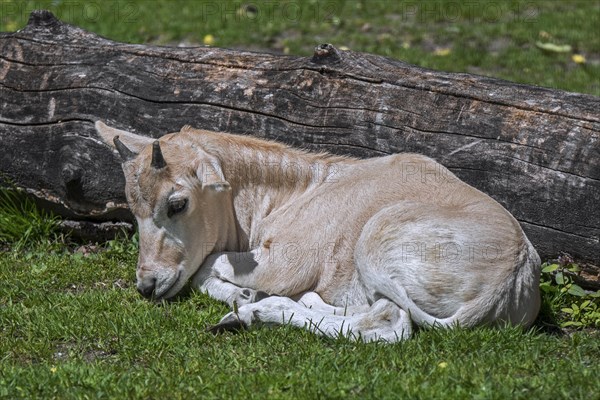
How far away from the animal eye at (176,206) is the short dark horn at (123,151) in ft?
1.62

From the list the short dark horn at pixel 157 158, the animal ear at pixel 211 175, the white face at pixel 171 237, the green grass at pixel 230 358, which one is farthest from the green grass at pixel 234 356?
the short dark horn at pixel 157 158

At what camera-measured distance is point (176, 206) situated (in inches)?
278

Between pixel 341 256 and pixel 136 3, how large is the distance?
9.33 m

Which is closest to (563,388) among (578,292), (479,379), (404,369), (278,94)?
(479,379)

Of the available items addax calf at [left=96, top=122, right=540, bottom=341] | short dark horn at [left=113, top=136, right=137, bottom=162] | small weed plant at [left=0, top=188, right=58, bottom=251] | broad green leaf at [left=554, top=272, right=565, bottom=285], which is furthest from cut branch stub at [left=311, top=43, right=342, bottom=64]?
small weed plant at [left=0, top=188, right=58, bottom=251]

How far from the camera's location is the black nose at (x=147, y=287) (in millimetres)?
7156

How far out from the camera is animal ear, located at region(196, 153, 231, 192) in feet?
23.1

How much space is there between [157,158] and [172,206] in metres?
0.37

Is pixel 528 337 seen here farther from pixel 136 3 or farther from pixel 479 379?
pixel 136 3

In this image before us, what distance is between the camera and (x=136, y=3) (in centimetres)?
1534

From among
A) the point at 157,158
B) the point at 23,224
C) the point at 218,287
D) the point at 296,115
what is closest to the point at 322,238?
the point at 218,287

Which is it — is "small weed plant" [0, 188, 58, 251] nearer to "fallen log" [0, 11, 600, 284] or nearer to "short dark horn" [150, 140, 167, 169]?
"fallen log" [0, 11, 600, 284]

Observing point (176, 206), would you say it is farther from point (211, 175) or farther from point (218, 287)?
point (218, 287)

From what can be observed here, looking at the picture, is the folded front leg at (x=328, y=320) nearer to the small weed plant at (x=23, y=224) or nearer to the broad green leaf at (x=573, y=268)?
the broad green leaf at (x=573, y=268)
